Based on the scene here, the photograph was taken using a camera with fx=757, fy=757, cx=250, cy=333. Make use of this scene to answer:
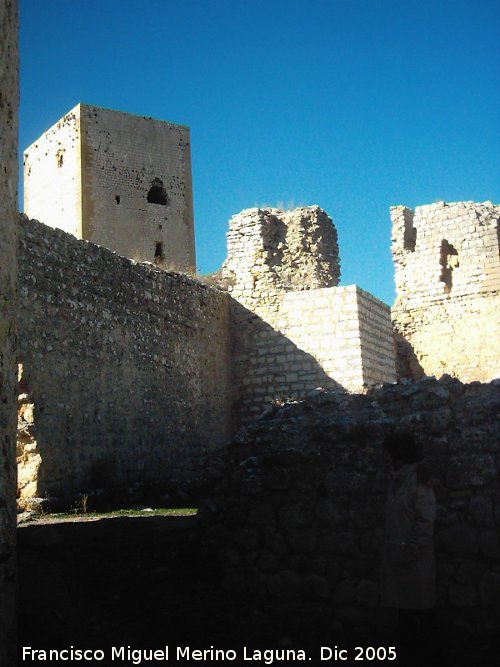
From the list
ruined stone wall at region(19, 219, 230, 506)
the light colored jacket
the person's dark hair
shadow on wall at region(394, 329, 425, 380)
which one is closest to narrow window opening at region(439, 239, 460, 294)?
shadow on wall at region(394, 329, 425, 380)

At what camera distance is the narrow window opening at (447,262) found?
1953cm

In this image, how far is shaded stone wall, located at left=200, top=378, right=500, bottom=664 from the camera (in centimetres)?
486

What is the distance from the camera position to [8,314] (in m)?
3.67

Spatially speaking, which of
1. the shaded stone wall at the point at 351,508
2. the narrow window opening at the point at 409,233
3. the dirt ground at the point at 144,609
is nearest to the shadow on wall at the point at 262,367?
the narrow window opening at the point at 409,233

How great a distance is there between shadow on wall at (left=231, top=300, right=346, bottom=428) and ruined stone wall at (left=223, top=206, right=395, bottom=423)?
2 centimetres

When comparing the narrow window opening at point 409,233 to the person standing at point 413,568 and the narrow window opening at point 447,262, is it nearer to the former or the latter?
the narrow window opening at point 447,262

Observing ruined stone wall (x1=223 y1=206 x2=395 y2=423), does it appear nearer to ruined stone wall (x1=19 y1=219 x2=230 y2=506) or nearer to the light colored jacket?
ruined stone wall (x1=19 y1=219 x2=230 y2=506)

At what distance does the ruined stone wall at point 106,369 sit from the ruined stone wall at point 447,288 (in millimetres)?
7285

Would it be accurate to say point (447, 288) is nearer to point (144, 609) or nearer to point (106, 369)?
point (106, 369)

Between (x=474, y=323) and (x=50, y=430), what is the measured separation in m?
12.6

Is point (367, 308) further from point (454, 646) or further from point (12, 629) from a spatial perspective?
Result: point (12, 629)

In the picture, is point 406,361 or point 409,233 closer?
point 406,361

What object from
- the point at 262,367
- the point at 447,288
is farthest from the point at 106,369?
the point at 447,288

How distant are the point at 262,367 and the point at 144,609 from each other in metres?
9.86
